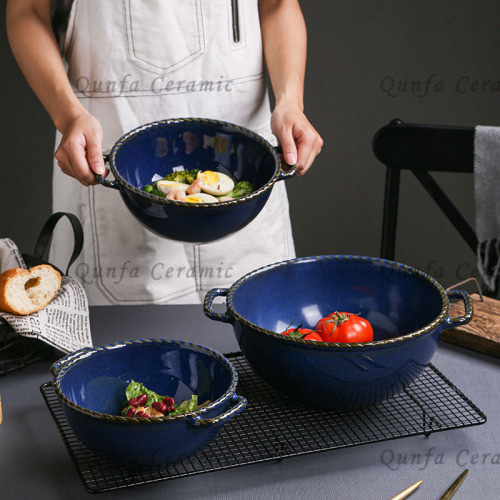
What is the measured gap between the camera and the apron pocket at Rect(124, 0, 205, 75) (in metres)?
1.38

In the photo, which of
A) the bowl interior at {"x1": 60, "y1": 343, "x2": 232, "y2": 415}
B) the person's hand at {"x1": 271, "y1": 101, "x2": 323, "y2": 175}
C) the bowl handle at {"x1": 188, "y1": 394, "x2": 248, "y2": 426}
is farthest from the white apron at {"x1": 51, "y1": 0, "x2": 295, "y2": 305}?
the bowl handle at {"x1": 188, "y1": 394, "x2": 248, "y2": 426}

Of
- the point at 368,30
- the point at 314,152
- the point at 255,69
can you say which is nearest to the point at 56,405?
the point at 314,152

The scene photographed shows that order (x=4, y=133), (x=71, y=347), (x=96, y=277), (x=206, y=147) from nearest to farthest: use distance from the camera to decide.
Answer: (x=71, y=347) < (x=206, y=147) < (x=96, y=277) < (x=4, y=133)

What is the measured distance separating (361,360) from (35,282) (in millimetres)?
494

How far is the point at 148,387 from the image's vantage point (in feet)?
2.89

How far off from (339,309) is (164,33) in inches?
26.4

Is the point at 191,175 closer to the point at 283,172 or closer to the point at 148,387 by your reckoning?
the point at 283,172

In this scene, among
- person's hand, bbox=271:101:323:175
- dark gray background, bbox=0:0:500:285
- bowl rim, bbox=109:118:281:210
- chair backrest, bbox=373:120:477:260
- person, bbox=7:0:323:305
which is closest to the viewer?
bowl rim, bbox=109:118:281:210

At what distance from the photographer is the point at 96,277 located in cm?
147

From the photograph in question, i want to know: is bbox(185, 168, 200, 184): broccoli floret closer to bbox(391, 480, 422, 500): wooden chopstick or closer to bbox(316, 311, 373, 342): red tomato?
bbox(316, 311, 373, 342): red tomato

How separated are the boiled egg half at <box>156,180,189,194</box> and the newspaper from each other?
19 centimetres

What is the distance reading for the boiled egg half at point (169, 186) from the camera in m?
1.06

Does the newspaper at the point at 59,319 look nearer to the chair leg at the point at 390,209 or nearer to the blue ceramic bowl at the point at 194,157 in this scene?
the blue ceramic bowl at the point at 194,157

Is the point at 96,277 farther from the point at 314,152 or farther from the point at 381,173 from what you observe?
the point at 381,173
